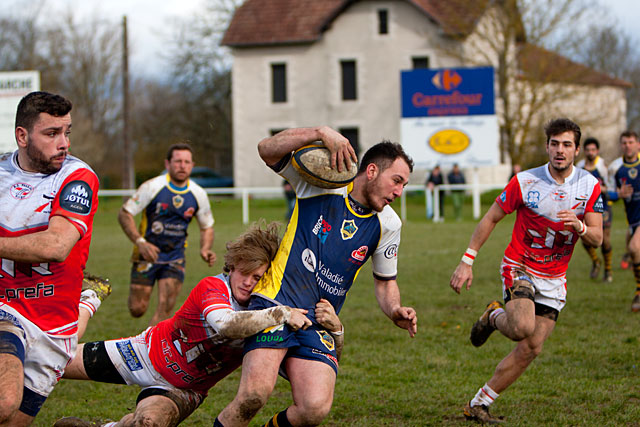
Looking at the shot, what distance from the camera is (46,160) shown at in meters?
3.94

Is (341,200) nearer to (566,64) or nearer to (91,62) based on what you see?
(566,64)

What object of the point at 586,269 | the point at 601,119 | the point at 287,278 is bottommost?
the point at 586,269

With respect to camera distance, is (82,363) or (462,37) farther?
(462,37)

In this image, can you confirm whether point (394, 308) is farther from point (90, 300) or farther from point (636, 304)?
point (636, 304)

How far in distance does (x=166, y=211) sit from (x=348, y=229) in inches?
176

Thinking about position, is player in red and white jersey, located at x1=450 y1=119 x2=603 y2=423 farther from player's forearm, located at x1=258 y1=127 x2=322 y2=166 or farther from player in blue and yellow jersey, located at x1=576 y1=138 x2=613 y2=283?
player in blue and yellow jersey, located at x1=576 y1=138 x2=613 y2=283

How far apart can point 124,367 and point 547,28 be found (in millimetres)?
31499

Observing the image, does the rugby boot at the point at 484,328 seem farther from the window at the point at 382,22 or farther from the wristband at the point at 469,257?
the window at the point at 382,22

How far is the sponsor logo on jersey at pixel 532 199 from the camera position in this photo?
227 inches

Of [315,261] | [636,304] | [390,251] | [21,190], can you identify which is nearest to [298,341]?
[315,261]

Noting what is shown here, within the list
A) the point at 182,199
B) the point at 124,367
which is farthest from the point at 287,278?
the point at 182,199

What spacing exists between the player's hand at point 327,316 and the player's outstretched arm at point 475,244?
1.47 m

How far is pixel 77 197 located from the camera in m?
3.92

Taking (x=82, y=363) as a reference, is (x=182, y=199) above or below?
above
